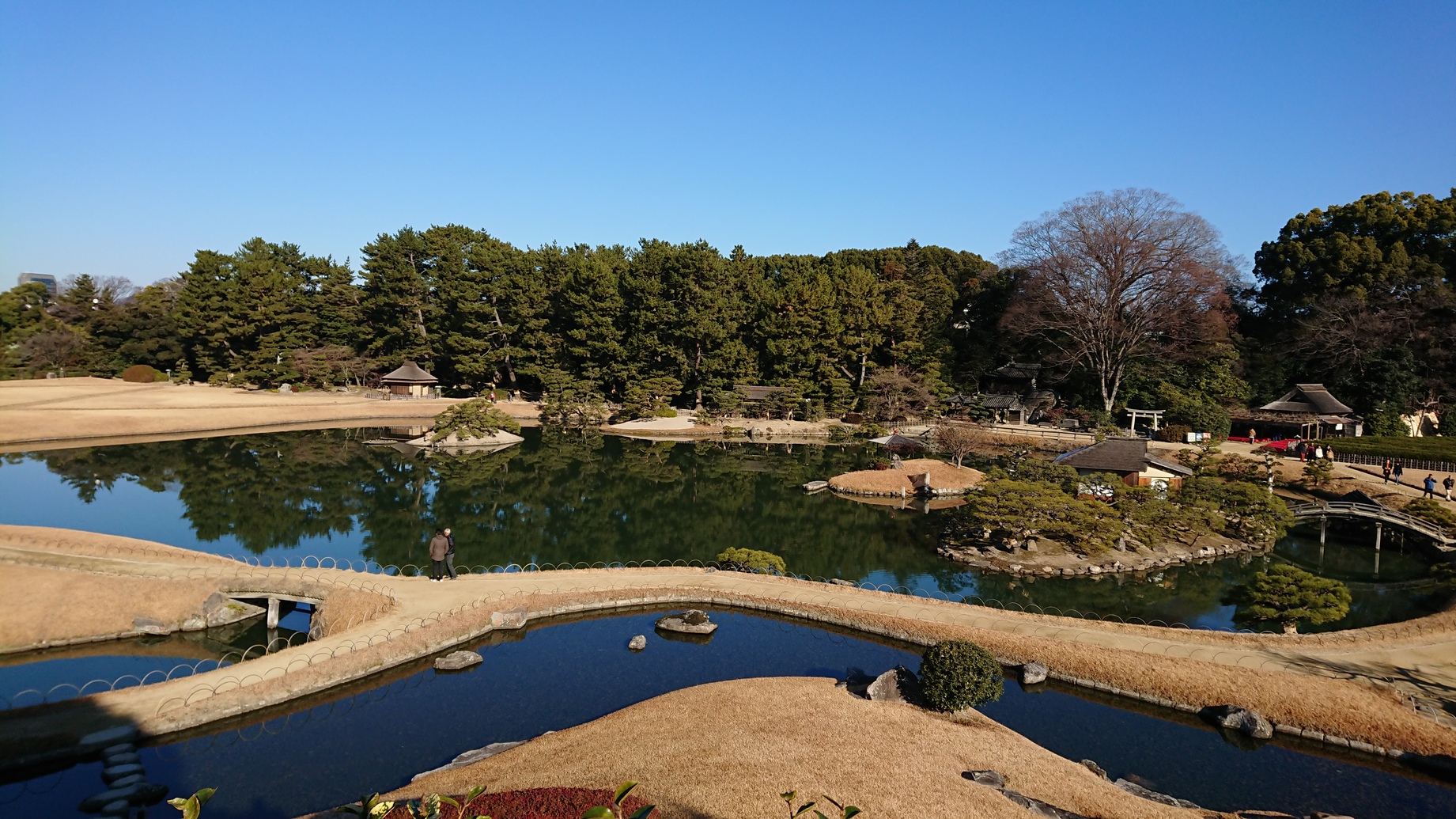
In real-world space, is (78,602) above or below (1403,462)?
below

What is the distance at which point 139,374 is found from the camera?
60.4 meters

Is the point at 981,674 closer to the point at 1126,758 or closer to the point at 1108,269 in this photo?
the point at 1126,758

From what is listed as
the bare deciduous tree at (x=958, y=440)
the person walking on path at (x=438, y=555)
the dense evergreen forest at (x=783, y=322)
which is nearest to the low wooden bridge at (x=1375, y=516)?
the bare deciduous tree at (x=958, y=440)

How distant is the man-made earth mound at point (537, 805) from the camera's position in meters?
7.38

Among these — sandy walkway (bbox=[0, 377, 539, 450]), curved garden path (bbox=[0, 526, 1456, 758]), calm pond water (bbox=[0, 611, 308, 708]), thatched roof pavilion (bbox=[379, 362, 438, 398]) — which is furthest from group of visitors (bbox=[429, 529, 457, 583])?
thatched roof pavilion (bbox=[379, 362, 438, 398])

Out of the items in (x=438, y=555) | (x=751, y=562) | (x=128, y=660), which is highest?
(x=438, y=555)

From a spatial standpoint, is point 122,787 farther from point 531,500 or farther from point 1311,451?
point 1311,451

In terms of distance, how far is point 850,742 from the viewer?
10.0m

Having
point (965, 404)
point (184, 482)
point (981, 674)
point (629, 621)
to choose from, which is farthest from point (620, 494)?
point (965, 404)

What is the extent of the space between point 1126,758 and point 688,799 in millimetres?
7469

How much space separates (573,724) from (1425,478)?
111 feet

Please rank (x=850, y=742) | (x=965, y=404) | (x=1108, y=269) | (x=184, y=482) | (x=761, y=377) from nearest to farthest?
(x=850, y=742), (x=184, y=482), (x=1108, y=269), (x=965, y=404), (x=761, y=377)

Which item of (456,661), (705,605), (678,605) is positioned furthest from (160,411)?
(705,605)

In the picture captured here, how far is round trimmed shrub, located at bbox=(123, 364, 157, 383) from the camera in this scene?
60156mm
